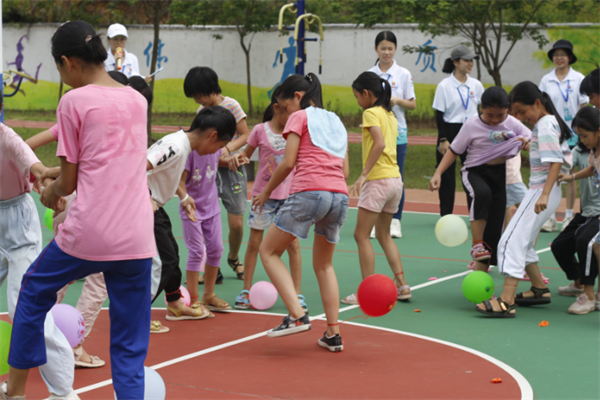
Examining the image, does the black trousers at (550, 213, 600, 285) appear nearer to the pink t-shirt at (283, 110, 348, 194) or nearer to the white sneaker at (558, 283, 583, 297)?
the white sneaker at (558, 283, 583, 297)

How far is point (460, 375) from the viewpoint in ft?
16.3

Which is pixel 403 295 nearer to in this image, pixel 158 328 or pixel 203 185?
pixel 203 185

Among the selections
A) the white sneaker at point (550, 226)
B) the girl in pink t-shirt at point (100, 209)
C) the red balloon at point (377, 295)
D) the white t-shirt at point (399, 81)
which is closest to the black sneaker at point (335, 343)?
the red balloon at point (377, 295)

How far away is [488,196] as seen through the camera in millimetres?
7258

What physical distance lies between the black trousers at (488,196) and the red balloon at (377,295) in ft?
6.60

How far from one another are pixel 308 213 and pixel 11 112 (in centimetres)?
2903

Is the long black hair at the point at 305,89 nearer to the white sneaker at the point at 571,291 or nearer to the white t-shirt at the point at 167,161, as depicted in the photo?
the white t-shirt at the point at 167,161

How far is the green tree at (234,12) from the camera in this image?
26.6 m

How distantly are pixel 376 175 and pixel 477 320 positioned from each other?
1.50 meters

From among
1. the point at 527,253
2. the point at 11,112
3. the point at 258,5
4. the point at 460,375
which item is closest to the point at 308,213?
the point at 460,375

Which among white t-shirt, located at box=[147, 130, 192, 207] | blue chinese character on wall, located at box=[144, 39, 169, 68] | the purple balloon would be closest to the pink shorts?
white t-shirt, located at box=[147, 130, 192, 207]

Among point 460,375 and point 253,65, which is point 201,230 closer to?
point 460,375

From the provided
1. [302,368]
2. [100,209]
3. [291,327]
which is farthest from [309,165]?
[100,209]

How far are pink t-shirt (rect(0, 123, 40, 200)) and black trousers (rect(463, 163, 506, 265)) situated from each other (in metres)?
4.26
